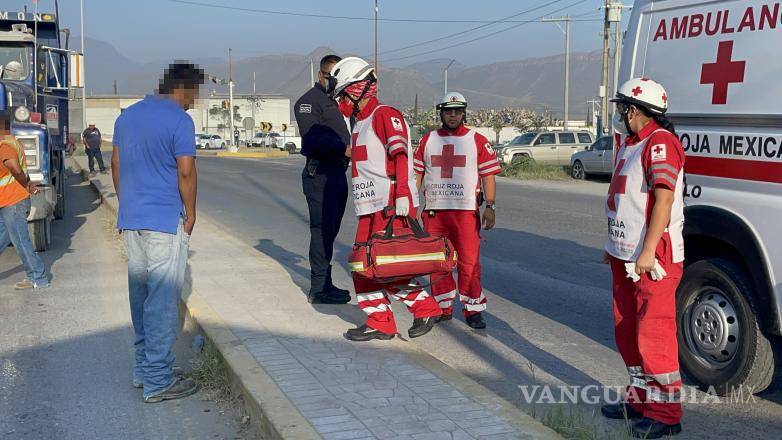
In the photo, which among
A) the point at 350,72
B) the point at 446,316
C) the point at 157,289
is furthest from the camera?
the point at 446,316

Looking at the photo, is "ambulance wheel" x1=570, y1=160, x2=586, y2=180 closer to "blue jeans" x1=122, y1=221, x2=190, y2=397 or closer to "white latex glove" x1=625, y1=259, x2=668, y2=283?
Answer: "blue jeans" x1=122, y1=221, x2=190, y2=397

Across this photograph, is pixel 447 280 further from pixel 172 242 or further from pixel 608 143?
pixel 608 143

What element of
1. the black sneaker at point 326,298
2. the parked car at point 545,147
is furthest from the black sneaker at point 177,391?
the parked car at point 545,147

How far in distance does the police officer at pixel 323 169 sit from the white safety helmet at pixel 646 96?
3033mm

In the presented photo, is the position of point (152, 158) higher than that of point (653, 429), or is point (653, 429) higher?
point (152, 158)

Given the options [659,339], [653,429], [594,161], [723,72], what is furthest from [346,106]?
[594,161]

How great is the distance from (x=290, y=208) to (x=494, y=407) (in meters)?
12.7

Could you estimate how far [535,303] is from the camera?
793 centimetres

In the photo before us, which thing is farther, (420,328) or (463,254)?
(463,254)

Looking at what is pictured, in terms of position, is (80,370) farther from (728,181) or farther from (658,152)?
(728,181)

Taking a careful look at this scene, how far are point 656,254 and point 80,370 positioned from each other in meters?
3.91

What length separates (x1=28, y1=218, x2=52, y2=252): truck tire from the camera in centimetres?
1062

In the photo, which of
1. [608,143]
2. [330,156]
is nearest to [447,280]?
[330,156]

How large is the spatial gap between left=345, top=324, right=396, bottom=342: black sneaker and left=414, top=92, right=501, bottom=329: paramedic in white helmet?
80 cm
